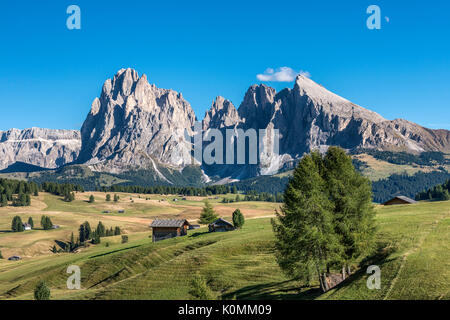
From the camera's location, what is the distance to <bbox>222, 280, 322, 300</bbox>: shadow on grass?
128 feet

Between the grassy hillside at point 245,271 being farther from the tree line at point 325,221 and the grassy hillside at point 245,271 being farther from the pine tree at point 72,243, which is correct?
the pine tree at point 72,243

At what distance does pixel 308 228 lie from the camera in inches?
1399

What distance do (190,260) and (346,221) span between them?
32.1 m

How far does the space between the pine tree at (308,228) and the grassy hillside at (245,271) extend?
304cm

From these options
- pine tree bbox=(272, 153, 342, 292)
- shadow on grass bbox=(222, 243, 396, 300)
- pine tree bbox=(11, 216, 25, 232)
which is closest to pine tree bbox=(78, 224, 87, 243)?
pine tree bbox=(11, 216, 25, 232)

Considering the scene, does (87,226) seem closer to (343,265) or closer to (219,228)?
(219,228)

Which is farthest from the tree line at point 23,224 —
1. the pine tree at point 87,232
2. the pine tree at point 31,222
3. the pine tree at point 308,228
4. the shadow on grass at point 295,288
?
the pine tree at point 308,228

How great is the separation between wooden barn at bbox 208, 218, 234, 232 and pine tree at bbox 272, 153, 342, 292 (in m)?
61.4

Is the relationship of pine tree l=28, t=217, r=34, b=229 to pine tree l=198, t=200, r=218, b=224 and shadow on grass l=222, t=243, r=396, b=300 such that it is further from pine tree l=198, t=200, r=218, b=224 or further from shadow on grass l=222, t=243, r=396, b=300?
shadow on grass l=222, t=243, r=396, b=300

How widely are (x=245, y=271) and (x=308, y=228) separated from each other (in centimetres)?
1992

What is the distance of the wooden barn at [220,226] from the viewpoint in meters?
99.2

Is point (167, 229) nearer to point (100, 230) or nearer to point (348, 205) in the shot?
point (348, 205)
